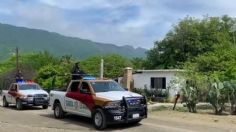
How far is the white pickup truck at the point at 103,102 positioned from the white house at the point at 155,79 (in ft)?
58.2

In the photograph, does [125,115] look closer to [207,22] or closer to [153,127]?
[153,127]

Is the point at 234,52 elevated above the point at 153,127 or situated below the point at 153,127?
above

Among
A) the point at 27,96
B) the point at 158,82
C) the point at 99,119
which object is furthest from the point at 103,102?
the point at 158,82

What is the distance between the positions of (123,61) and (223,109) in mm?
34947

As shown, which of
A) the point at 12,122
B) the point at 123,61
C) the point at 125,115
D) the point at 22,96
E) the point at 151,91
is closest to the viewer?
the point at 125,115

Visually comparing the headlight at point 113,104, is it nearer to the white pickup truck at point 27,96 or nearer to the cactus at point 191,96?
the cactus at point 191,96

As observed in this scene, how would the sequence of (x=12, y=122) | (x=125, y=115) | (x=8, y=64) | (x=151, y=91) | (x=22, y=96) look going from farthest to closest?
1. (x=8, y=64)
2. (x=151, y=91)
3. (x=22, y=96)
4. (x=12, y=122)
5. (x=125, y=115)

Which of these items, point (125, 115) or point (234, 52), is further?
point (234, 52)

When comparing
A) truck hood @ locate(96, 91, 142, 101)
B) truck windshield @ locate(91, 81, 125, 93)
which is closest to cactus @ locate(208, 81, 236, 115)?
truck windshield @ locate(91, 81, 125, 93)

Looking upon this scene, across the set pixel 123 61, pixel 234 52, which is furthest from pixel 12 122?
pixel 123 61

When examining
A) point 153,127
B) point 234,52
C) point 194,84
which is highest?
point 234,52

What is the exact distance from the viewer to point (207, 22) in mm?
50406

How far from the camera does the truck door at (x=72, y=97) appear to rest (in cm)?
1858

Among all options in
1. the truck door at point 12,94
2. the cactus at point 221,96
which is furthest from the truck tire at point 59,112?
the truck door at point 12,94
